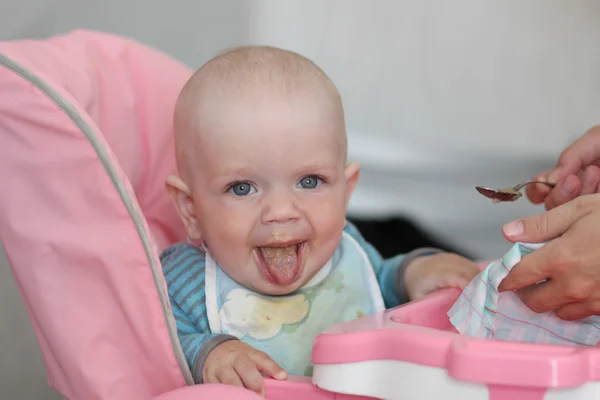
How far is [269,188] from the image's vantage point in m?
0.81

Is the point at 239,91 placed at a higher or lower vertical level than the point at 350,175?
higher

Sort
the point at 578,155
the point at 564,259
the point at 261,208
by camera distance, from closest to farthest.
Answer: the point at 564,259
the point at 261,208
the point at 578,155

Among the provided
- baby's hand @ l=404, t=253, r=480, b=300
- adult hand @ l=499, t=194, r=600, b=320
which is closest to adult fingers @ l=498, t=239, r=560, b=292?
adult hand @ l=499, t=194, r=600, b=320

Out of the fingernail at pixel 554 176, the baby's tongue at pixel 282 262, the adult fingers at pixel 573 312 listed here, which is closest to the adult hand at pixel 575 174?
the fingernail at pixel 554 176

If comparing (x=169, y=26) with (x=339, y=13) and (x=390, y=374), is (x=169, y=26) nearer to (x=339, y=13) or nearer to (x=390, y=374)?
(x=339, y=13)

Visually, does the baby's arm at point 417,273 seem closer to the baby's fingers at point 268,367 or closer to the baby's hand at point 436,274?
the baby's hand at point 436,274

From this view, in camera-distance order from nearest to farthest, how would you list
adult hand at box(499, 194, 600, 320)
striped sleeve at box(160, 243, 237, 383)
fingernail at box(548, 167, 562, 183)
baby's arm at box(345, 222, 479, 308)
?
adult hand at box(499, 194, 600, 320)
striped sleeve at box(160, 243, 237, 383)
baby's arm at box(345, 222, 479, 308)
fingernail at box(548, 167, 562, 183)

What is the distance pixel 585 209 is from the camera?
0.70 metres

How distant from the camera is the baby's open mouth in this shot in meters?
0.82

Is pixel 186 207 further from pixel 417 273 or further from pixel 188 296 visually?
pixel 417 273

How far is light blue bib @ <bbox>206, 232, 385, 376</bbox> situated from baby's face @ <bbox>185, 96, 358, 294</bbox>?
22 millimetres

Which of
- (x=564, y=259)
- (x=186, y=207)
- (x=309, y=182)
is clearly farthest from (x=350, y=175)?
(x=564, y=259)

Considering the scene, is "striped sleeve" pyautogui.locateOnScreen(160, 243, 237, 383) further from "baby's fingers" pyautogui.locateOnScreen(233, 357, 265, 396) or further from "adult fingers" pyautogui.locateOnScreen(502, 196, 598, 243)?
"adult fingers" pyautogui.locateOnScreen(502, 196, 598, 243)

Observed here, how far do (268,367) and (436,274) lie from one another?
11.0 inches
